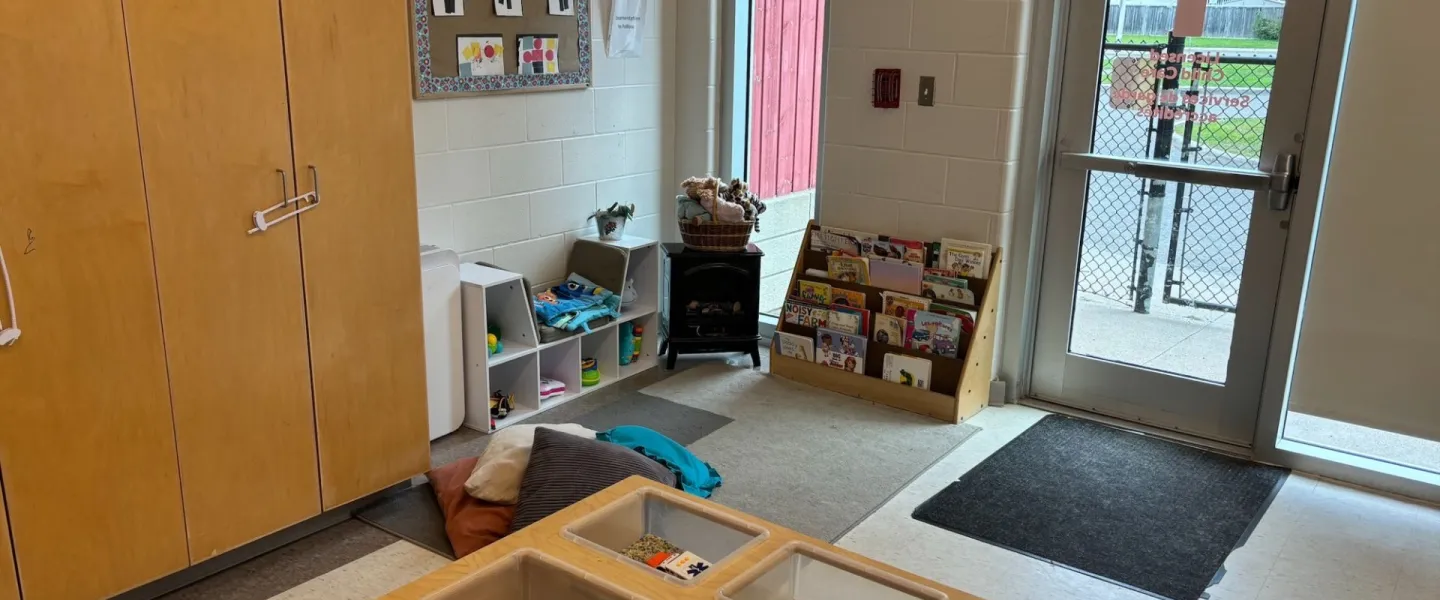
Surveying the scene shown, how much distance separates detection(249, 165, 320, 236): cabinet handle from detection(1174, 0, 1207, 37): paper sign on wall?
2.81 meters

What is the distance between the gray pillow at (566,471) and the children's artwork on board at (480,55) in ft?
4.67

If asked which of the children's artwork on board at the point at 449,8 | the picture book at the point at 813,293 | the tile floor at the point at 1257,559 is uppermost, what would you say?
the children's artwork on board at the point at 449,8

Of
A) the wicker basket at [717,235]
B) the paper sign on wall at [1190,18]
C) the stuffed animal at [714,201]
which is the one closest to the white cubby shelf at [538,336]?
the wicker basket at [717,235]

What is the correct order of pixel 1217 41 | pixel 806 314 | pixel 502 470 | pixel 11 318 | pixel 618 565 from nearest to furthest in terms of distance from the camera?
pixel 618 565, pixel 11 318, pixel 502 470, pixel 1217 41, pixel 806 314

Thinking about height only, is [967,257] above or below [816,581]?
above

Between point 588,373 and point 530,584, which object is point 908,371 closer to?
point 588,373

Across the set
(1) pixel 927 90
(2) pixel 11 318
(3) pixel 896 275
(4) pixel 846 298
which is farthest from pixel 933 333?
(2) pixel 11 318

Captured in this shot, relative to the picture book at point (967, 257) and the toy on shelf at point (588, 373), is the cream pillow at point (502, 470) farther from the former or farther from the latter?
the picture book at point (967, 257)

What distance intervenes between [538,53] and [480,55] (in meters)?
0.28

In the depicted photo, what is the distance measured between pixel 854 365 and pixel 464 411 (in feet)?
4.92

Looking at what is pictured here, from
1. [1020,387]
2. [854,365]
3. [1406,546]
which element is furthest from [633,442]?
[1406,546]

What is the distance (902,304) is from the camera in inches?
160

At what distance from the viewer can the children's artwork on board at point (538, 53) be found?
13.0 feet

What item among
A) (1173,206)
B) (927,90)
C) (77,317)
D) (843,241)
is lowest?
(843,241)
